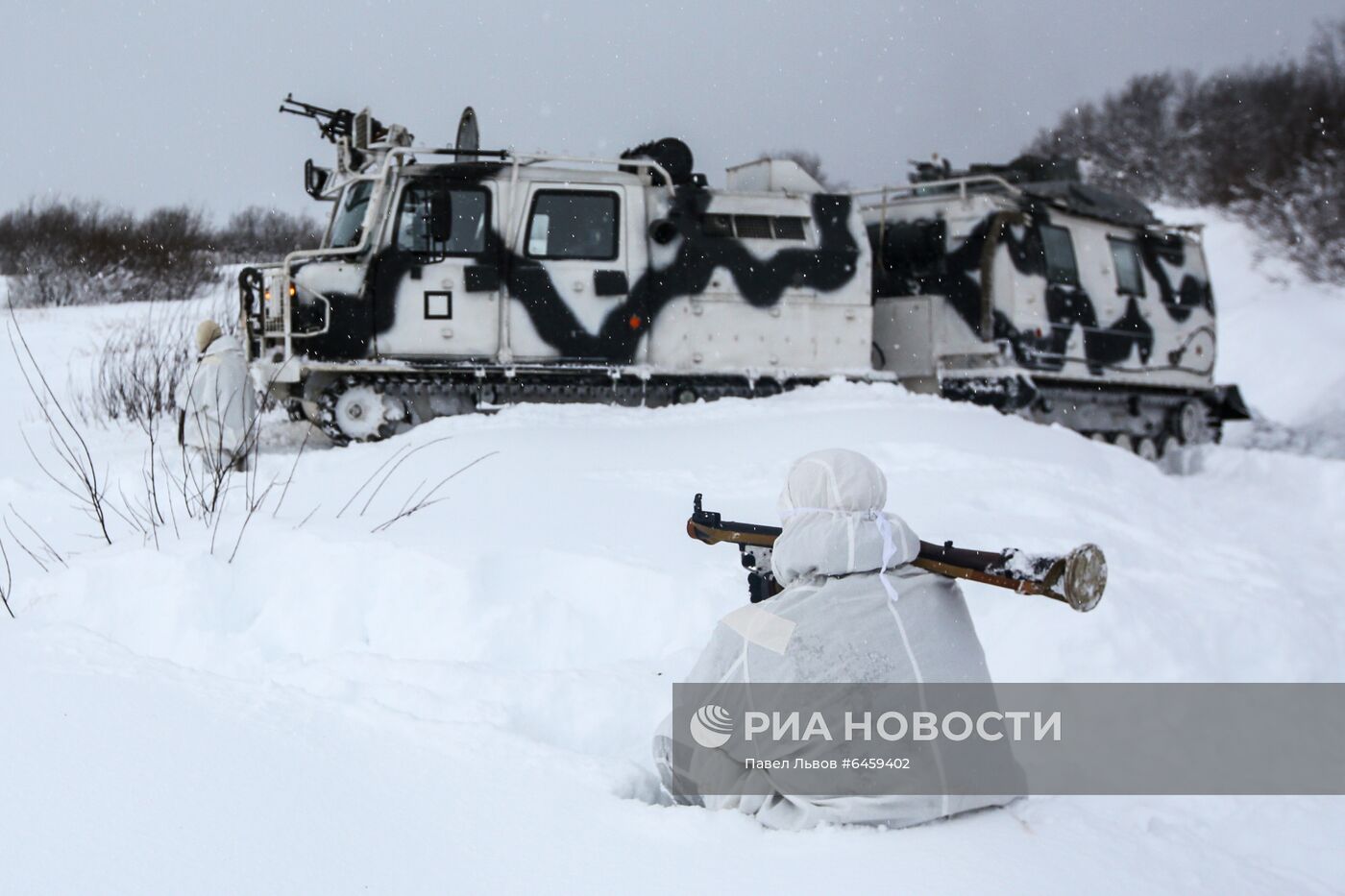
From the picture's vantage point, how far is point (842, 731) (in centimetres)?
273

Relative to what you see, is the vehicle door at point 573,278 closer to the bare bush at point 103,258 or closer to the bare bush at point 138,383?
the bare bush at point 138,383

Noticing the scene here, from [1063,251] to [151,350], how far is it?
9.63 metres

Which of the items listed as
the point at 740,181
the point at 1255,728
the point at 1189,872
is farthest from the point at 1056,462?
the point at 1189,872

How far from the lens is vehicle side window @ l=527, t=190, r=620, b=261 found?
10016mm

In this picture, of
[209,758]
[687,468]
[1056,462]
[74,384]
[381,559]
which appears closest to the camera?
[209,758]

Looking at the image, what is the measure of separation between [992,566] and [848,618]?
0.38 m

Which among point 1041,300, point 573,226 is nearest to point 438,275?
point 573,226

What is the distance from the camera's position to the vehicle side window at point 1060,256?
11828 millimetres

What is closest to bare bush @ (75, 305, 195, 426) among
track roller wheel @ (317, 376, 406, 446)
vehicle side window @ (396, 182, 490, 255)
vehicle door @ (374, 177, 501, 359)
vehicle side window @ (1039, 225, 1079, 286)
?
track roller wheel @ (317, 376, 406, 446)

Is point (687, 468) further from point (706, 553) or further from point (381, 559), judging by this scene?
point (381, 559)

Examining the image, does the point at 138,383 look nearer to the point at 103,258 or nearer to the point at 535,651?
the point at 535,651

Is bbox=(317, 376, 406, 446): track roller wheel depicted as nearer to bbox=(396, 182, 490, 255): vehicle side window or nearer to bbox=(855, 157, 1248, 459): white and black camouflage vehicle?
bbox=(396, 182, 490, 255): vehicle side window

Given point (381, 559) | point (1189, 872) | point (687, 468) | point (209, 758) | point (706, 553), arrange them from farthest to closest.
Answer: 1. point (687, 468)
2. point (706, 553)
3. point (381, 559)
4. point (209, 758)
5. point (1189, 872)

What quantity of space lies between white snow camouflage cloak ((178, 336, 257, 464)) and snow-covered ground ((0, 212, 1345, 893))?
0.38 metres
